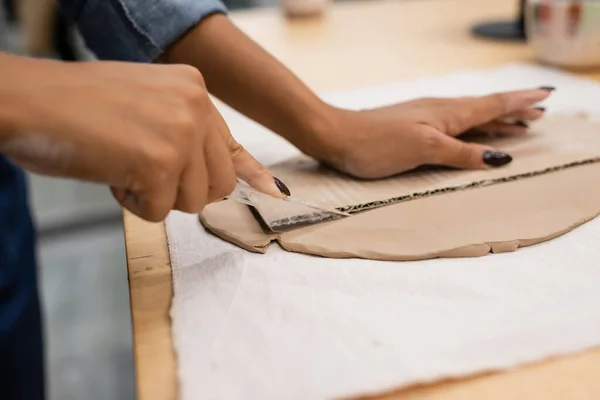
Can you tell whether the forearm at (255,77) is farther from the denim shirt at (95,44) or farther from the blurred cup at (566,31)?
the blurred cup at (566,31)

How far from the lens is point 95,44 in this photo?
2.32 feet

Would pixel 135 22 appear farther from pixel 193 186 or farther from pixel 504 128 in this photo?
pixel 504 128

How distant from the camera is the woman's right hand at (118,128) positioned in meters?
0.36

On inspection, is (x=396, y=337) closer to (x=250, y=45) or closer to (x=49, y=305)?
(x=250, y=45)

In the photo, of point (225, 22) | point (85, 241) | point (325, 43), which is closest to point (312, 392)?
point (225, 22)

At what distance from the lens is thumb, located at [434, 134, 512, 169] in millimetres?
630

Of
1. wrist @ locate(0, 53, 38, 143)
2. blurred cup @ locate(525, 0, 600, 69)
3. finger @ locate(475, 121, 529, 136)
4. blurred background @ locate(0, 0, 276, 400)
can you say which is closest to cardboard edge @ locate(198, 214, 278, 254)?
wrist @ locate(0, 53, 38, 143)

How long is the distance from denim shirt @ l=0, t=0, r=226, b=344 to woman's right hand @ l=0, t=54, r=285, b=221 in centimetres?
24

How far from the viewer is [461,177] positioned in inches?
24.6

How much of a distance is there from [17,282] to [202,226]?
336 mm

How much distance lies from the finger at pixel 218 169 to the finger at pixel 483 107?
30 cm

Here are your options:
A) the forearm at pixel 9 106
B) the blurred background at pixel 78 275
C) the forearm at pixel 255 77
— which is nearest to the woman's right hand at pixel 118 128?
the forearm at pixel 9 106

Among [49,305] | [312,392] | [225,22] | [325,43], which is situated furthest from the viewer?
[49,305]

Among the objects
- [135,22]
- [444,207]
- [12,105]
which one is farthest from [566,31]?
[12,105]
